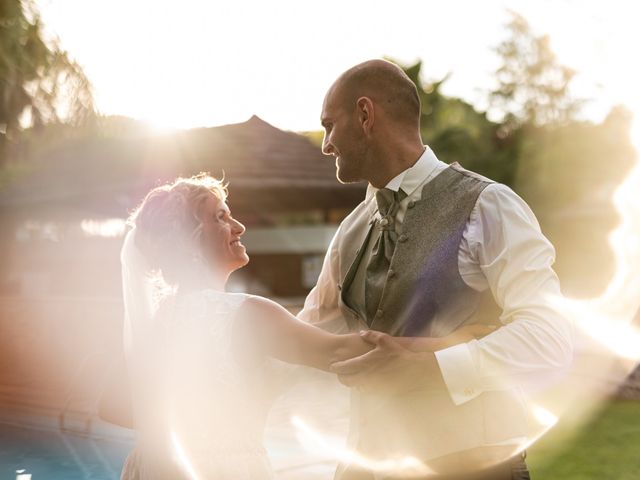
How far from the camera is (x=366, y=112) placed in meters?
2.50

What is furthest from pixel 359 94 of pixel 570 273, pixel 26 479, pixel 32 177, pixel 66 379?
pixel 570 273

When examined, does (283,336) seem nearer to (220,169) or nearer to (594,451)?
(594,451)

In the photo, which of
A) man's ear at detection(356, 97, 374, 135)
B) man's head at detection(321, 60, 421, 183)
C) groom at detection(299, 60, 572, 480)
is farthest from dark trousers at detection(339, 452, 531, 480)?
man's ear at detection(356, 97, 374, 135)

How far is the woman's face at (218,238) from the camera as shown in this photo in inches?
109

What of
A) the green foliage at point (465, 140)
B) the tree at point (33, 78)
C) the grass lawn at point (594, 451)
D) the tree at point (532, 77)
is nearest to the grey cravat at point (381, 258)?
the grass lawn at point (594, 451)

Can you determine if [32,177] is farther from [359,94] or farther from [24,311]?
[359,94]

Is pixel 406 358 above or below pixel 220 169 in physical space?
above

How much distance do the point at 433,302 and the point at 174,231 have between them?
0.99 meters

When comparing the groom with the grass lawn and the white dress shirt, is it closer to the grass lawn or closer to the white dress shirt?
the white dress shirt

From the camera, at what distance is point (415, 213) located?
236 cm

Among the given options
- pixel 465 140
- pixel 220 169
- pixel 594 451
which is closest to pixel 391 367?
pixel 594 451

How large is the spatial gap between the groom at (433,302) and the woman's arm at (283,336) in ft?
0.42

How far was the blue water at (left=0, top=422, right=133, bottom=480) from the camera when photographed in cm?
902

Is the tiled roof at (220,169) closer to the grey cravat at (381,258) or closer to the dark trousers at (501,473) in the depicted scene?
the grey cravat at (381,258)
